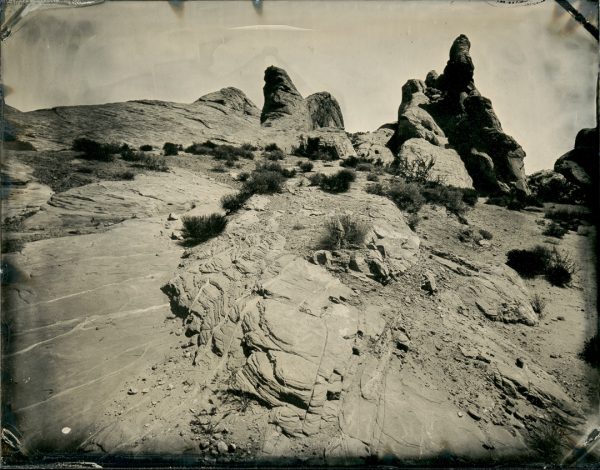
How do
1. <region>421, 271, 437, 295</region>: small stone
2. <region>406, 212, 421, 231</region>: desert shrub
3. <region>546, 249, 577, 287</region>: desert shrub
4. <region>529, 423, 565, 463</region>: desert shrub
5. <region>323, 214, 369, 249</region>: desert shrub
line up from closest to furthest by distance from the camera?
<region>529, 423, 565, 463</region>: desert shrub < <region>421, 271, 437, 295</region>: small stone < <region>323, 214, 369, 249</region>: desert shrub < <region>546, 249, 577, 287</region>: desert shrub < <region>406, 212, 421, 231</region>: desert shrub

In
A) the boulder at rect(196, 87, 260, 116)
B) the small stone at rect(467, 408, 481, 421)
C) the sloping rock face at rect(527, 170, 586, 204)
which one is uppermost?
the boulder at rect(196, 87, 260, 116)

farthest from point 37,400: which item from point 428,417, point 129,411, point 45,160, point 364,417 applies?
point 45,160

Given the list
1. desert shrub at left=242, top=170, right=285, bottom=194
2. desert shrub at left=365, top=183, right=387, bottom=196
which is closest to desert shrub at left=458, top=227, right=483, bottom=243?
desert shrub at left=365, top=183, right=387, bottom=196

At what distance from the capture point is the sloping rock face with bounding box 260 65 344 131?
95.0 feet

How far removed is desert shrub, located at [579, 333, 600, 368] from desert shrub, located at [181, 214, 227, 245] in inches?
310

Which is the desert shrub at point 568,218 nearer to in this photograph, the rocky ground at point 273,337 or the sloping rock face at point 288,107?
the rocky ground at point 273,337

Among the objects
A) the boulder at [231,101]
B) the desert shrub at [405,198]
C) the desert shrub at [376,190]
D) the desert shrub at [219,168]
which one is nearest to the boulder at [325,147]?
the desert shrub at [219,168]

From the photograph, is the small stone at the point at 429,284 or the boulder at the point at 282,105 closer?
the small stone at the point at 429,284

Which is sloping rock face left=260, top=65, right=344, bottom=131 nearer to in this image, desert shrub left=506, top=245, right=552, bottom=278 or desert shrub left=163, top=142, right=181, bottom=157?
desert shrub left=163, top=142, right=181, bottom=157

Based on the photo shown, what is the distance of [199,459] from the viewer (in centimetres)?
319

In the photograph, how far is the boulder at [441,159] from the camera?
17375 millimetres

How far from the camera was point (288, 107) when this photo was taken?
3038cm

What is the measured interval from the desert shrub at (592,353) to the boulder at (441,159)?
511 inches

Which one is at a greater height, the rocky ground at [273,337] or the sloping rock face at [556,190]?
the sloping rock face at [556,190]
